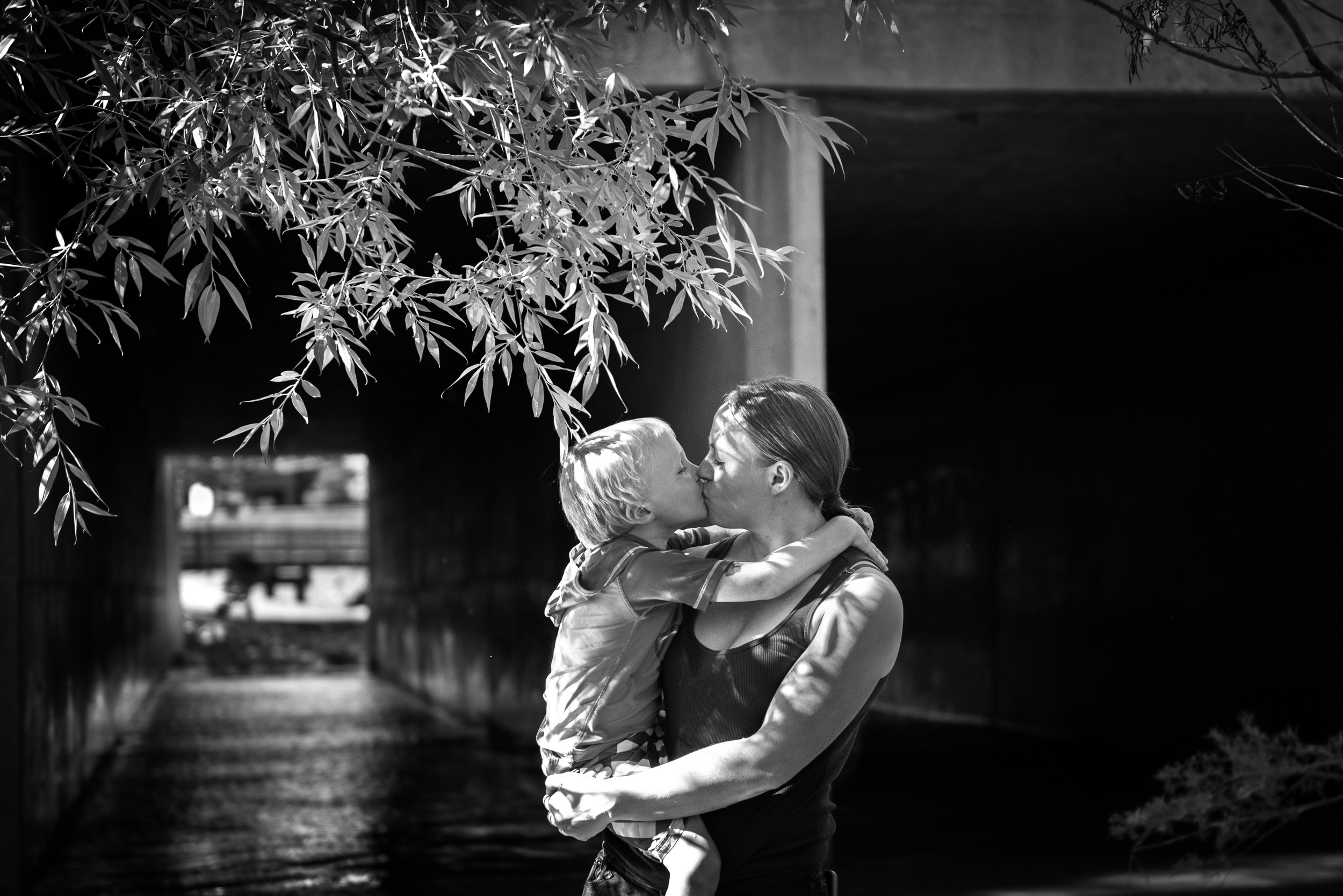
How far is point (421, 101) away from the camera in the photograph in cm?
267

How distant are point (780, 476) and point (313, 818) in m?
6.77

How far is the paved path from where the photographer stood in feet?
21.0

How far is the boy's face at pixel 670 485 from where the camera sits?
2.04 meters

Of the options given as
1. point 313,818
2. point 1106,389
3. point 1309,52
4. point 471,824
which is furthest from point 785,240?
point 1106,389

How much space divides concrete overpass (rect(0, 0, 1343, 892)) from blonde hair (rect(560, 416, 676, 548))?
255cm

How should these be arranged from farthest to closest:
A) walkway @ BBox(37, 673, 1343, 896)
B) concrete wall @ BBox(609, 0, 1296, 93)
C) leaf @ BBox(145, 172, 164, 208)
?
walkway @ BBox(37, 673, 1343, 896), concrete wall @ BBox(609, 0, 1296, 93), leaf @ BBox(145, 172, 164, 208)

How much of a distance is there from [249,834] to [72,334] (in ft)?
17.5

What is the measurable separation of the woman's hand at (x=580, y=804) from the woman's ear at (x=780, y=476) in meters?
0.46

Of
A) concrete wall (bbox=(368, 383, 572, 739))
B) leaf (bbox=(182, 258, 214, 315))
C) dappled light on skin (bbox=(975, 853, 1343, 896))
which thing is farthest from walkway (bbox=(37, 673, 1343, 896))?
leaf (bbox=(182, 258, 214, 315))

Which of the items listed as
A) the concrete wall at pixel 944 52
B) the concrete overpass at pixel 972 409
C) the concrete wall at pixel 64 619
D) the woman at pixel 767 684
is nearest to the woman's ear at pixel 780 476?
the woman at pixel 767 684

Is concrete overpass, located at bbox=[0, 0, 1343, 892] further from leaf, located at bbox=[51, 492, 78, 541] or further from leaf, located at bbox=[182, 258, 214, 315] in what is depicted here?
leaf, located at bbox=[51, 492, 78, 541]

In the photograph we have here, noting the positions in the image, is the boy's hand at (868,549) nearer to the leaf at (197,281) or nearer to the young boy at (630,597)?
the young boy at (630,597)

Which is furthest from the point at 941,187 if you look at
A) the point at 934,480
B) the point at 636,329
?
the point at 934,480

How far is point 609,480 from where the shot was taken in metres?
2.06
